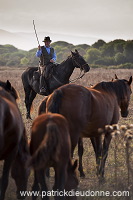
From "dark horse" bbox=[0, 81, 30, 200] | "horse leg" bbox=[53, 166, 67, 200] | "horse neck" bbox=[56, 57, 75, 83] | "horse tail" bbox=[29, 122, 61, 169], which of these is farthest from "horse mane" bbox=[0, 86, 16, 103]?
"horse neck" bbox=[56, 57, 75, 83]

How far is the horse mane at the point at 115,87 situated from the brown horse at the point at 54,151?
2.47 m

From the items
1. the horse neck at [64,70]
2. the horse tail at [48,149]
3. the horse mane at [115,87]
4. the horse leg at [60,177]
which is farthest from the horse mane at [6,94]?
the horse neck at [64,70]

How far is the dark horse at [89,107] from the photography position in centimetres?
691

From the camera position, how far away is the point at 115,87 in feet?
27.1

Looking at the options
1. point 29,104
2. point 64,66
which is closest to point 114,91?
point 64,66

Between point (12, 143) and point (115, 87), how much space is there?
3095mm

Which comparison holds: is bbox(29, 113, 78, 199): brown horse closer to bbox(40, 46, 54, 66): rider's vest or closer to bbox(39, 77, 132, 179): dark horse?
bbox(39, 77, 132, 179): dark horse

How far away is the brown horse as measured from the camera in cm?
507

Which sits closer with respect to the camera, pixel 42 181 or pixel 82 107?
pixel 42 181

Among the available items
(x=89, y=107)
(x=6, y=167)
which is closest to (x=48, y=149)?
(x=6, y=167)

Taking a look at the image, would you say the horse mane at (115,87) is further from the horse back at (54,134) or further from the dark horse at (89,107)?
the horse back at (54,134)

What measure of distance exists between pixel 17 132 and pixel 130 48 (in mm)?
74270

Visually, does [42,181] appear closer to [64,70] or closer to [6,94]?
[6,94]

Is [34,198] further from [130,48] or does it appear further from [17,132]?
[130,48]
